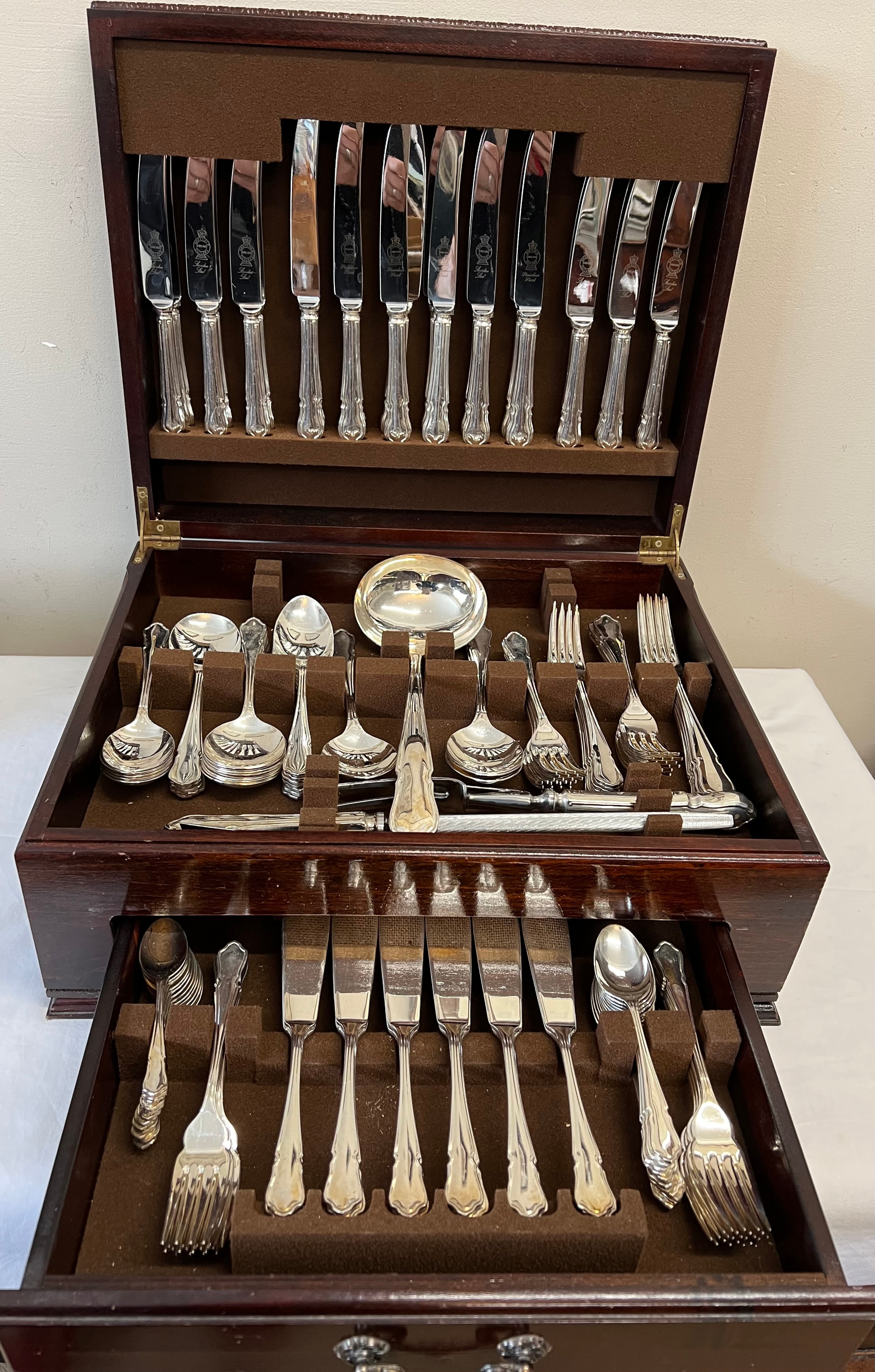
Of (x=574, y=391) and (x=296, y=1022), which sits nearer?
(x=296, y=1022)

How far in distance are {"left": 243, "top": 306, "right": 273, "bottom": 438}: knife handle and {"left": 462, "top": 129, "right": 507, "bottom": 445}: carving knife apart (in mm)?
192

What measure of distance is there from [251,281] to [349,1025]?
2.11 ft

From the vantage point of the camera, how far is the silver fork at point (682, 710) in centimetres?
82

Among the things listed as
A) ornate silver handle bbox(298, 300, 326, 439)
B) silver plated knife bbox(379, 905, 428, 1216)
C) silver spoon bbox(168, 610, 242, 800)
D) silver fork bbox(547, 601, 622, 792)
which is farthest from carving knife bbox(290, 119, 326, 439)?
silver plated knife bbox(379, 905, 428, 1216)

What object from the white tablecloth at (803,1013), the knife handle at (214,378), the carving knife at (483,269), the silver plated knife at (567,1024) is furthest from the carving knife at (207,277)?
the silver plated knife at (567,1024)

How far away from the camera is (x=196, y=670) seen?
2.89 ft

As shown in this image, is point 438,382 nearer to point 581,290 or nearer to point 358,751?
point 581,290

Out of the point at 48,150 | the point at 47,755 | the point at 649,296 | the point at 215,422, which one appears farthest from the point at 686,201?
the point at 47,755

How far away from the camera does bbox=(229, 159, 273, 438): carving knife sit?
84 centimetres

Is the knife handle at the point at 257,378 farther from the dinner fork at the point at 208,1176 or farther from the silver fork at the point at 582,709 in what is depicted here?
the dinner fork at the point at 208,1176

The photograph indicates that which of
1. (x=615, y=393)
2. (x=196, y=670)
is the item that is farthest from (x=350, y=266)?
(x=196, y=670)

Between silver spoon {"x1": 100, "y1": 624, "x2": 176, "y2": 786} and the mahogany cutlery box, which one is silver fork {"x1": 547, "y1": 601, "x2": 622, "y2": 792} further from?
silver spoon {"x1": 100, "y1": 624, "x2": 176, "y2": 786}

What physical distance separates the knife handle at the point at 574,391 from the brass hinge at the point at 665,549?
13 cm

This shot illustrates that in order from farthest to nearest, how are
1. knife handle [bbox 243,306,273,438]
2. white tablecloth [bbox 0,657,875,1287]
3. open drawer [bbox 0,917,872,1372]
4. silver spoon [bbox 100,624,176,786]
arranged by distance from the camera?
knife handle [bbox 243,306,273,438] → silver spoon [bbox 100,624,176,786] → white tablecloth [bbox 0,657,875,1287] → open drawer [bbox 0,917,872,1372]
